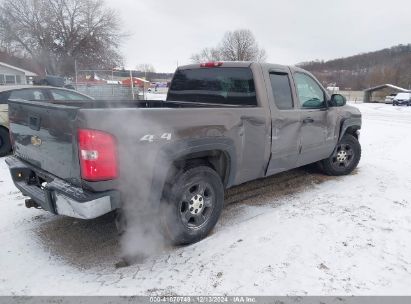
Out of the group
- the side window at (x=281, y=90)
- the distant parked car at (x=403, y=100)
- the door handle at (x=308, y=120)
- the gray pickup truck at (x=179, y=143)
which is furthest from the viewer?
the distant parked car at (x=403, y=100)

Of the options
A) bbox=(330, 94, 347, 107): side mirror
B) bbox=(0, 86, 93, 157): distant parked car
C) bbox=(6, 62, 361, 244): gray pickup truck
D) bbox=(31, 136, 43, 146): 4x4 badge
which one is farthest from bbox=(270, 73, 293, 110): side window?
bbox=(0, 86, 93, 157): distant parked car

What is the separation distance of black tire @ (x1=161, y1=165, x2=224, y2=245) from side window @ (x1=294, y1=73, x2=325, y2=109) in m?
1.98

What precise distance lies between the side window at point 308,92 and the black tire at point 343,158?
112 centimetres

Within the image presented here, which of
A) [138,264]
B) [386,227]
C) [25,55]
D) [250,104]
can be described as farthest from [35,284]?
[25,55]

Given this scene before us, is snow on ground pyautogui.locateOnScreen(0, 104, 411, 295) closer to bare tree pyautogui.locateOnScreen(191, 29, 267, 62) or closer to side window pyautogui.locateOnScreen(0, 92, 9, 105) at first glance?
side window pyautogui.locateOnScreen(0, 92, 9, 105)

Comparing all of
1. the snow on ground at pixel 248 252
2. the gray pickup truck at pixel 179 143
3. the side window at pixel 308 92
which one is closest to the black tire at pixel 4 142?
the snow on ground at pixel 248 252

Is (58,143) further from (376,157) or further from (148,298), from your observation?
(376,157)

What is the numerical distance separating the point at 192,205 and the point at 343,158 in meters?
3.64

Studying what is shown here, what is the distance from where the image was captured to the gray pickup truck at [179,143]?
8.94 ft

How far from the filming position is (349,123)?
18.7 feet

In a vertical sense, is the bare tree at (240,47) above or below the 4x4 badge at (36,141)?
above

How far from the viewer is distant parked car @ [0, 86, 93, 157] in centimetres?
722

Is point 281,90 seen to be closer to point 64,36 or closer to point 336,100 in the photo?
point 336,100

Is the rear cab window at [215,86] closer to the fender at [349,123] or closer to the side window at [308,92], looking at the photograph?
the side window at [308,92]
